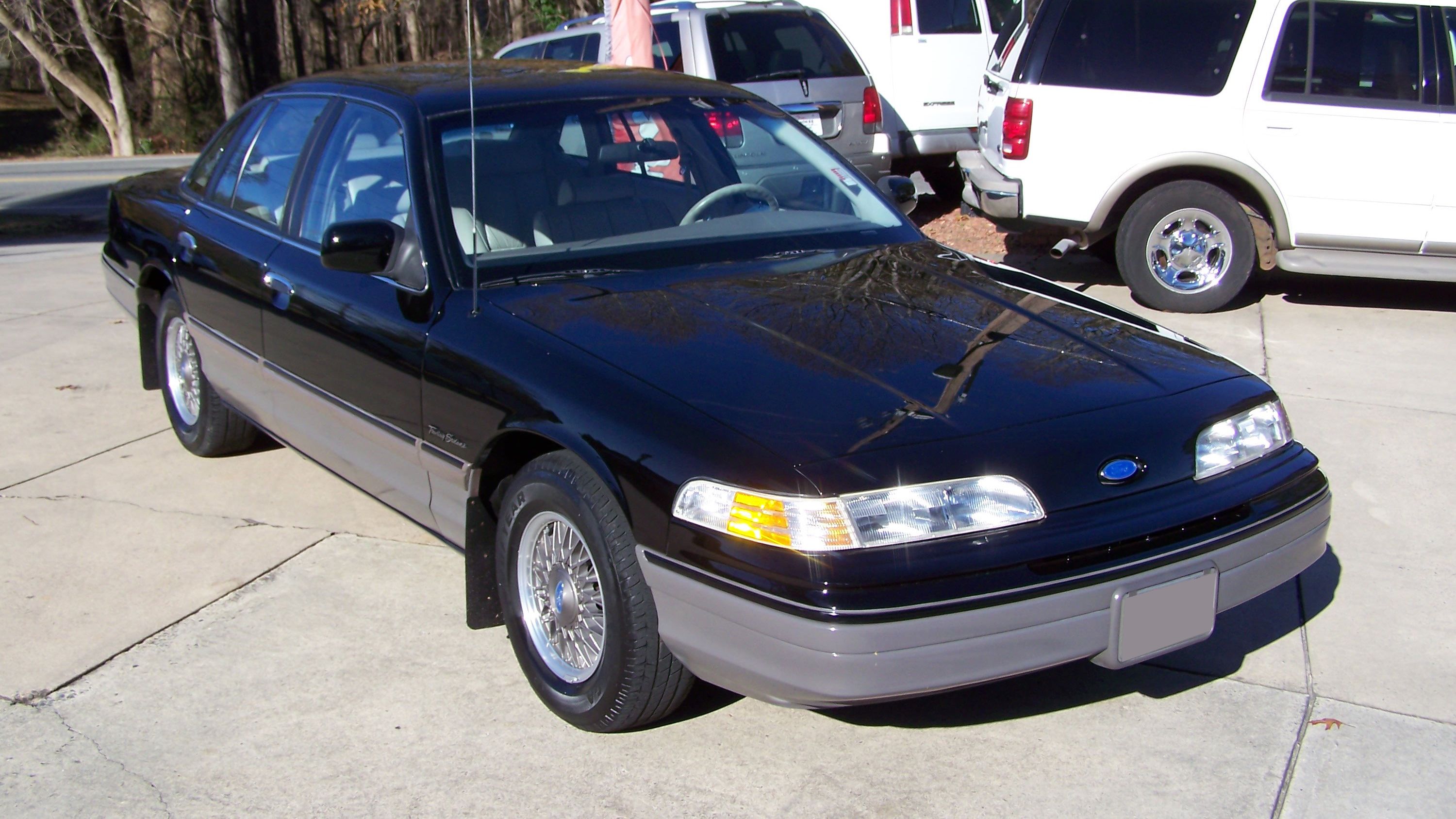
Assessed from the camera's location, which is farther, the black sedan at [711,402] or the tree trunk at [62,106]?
the tree trunk at [62,106]

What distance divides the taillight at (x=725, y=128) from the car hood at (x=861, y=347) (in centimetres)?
60

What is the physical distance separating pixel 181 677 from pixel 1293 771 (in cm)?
298

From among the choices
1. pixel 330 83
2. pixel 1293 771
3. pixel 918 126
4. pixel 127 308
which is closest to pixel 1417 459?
pixel 1293 771

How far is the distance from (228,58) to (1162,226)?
23.8 meters

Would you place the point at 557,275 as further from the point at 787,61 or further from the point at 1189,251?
the point at 787,61

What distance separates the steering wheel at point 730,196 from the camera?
4.24 meters

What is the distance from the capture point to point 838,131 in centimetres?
1047

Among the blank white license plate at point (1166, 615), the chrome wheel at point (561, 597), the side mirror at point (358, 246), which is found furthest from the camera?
the side mirror at point (358, 246)

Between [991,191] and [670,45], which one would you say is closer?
[991,191]

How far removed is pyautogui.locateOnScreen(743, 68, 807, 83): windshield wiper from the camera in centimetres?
1035

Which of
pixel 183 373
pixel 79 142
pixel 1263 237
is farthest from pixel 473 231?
pixel 79 142

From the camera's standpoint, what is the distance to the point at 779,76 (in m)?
10.4

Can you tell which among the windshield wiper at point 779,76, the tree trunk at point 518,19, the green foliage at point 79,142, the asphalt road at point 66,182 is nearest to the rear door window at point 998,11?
the windshield wiper at point 779,76

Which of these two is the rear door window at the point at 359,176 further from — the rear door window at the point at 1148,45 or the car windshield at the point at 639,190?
the rear door window at the point at 1148,45
